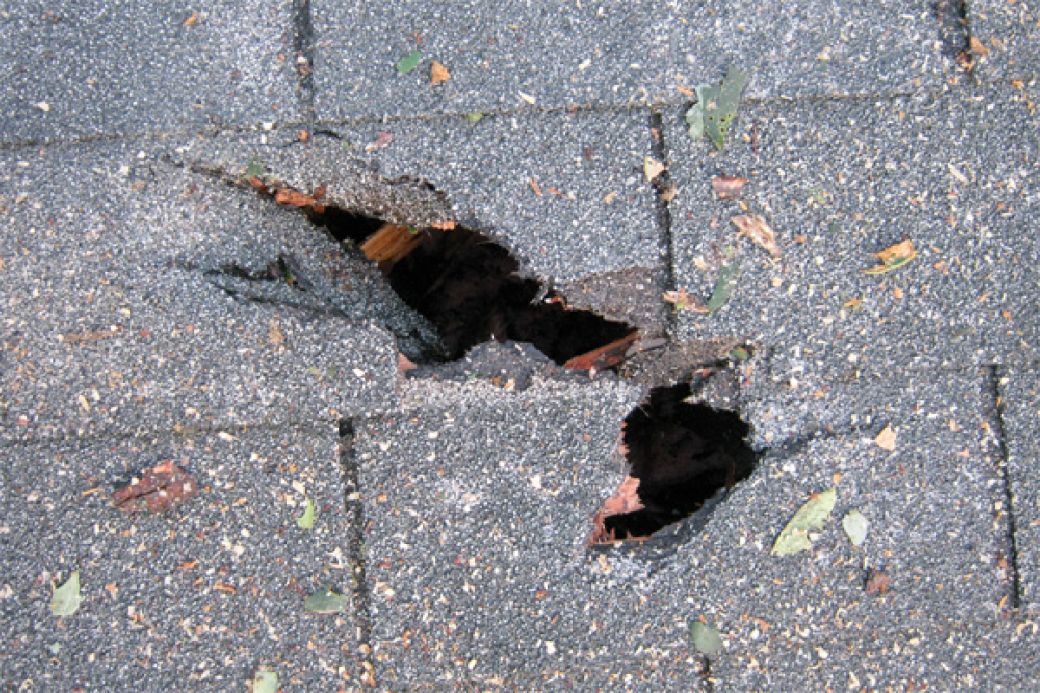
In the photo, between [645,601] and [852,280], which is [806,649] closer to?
[645,601]

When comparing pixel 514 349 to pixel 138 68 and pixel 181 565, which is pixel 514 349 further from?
pixel 138 68

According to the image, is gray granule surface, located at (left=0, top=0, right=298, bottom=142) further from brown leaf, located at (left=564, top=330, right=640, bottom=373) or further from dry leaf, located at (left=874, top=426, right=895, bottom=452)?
dry leaf, located at (left=874, top=426, right=895, bottom=452)

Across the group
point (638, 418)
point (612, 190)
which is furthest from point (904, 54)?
point (638, 418)

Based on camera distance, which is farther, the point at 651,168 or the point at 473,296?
the point at 473,296

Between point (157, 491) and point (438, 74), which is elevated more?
point (438, 74)

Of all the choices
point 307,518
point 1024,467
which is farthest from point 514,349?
point 1024,467

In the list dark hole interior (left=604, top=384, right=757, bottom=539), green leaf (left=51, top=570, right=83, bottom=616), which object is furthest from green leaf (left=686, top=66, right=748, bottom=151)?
green leaf (left=51, top=570, right=83, bottom=616)
